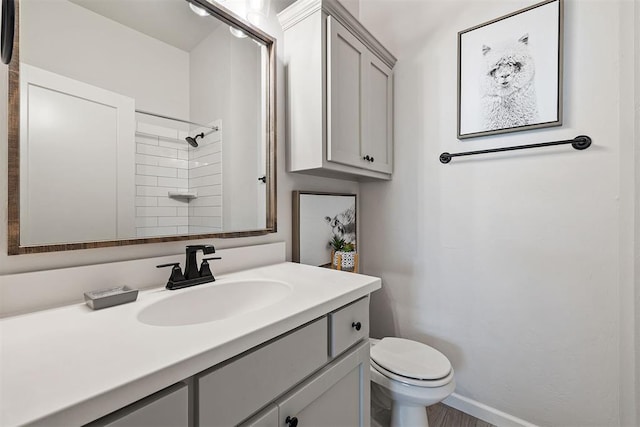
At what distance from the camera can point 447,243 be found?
5.21 ft

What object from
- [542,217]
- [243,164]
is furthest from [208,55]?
[542,217]

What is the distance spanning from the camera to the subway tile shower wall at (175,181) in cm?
→ 95

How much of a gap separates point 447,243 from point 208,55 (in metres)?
1.52

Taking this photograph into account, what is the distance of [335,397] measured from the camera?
85cm

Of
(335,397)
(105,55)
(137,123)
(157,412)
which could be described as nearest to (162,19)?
(105,55)

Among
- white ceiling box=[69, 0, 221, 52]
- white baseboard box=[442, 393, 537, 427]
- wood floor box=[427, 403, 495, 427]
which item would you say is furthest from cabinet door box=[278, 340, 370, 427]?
white ceiling box=[69, 0, 221, 52]

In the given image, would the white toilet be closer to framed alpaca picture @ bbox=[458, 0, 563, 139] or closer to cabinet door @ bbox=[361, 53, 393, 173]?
cabinet door @ bbox=[361, 53, 393, 173]

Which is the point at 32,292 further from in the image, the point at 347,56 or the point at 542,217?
the point at 542,217

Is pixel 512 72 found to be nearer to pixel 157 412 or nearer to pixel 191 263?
pixel 191 263

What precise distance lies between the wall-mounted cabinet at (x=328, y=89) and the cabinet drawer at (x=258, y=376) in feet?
2.50

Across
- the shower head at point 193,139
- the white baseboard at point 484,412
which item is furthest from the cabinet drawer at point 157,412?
the white baseboard at point 484,412

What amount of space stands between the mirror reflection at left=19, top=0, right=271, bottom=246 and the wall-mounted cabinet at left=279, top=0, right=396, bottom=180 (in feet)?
0.50

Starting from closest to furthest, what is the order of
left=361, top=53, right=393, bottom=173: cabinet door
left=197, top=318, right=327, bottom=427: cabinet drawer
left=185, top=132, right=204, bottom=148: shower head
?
1. left=197, top=318, right=327, bottom=427: cabinet drawer
2. left=185, top=132, right=204, bottom=148: shower head
3. left=361, top=53, right=393, bottom=173: cabinet door

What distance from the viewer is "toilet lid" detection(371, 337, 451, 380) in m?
1.20
